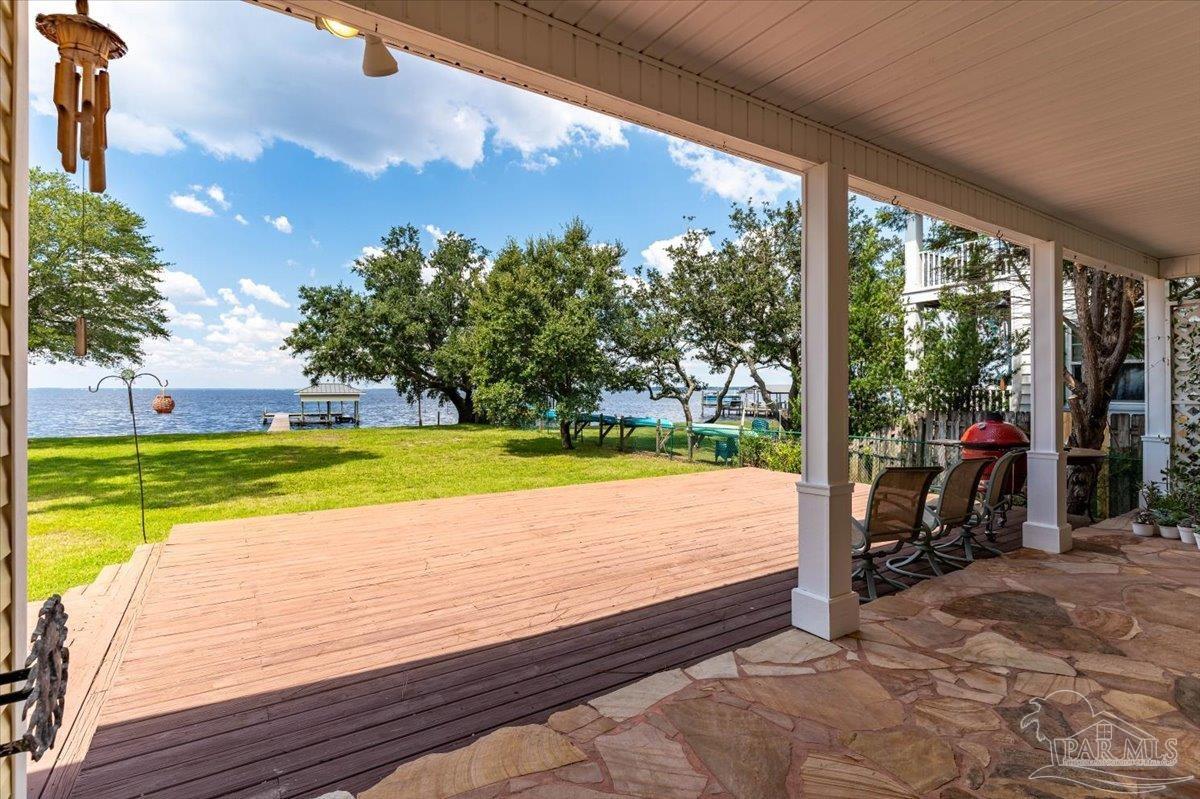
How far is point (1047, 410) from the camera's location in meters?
4.71

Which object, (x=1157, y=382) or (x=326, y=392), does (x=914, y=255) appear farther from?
(x=326, y=392)

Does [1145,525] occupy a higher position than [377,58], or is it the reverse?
[377,58]

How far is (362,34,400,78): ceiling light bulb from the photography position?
202 centimetres

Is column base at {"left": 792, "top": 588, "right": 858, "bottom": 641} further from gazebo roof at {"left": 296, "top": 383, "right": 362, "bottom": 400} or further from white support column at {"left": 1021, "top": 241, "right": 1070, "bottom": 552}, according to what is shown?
gazebo roof at {"left": 296, "top": 383, "right": 362, "bottom": 400}

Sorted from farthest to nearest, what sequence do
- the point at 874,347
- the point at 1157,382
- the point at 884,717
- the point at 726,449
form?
the point at 726,449
the point at 874,347
the point at 1157,382
the point at 884,717

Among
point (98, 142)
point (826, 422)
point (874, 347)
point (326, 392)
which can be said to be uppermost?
point (874, 347)

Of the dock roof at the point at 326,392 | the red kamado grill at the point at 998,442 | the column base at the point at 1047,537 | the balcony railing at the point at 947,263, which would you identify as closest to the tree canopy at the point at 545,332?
the balcony railing at the point at 947,263

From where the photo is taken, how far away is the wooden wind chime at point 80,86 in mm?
1481

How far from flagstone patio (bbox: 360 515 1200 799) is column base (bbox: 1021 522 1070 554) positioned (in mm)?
1184

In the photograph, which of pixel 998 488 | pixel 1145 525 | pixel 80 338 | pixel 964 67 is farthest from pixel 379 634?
pixel 1145 525

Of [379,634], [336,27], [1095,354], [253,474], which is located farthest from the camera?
[253,474]

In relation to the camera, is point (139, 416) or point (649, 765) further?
point (139, 416)

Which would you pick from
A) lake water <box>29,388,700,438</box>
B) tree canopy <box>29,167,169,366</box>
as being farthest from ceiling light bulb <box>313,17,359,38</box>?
tree canopy <box>29,167,169,366</box>

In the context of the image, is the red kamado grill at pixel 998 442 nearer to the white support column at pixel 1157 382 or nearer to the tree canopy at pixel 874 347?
the white support column at pixel 1157 382
